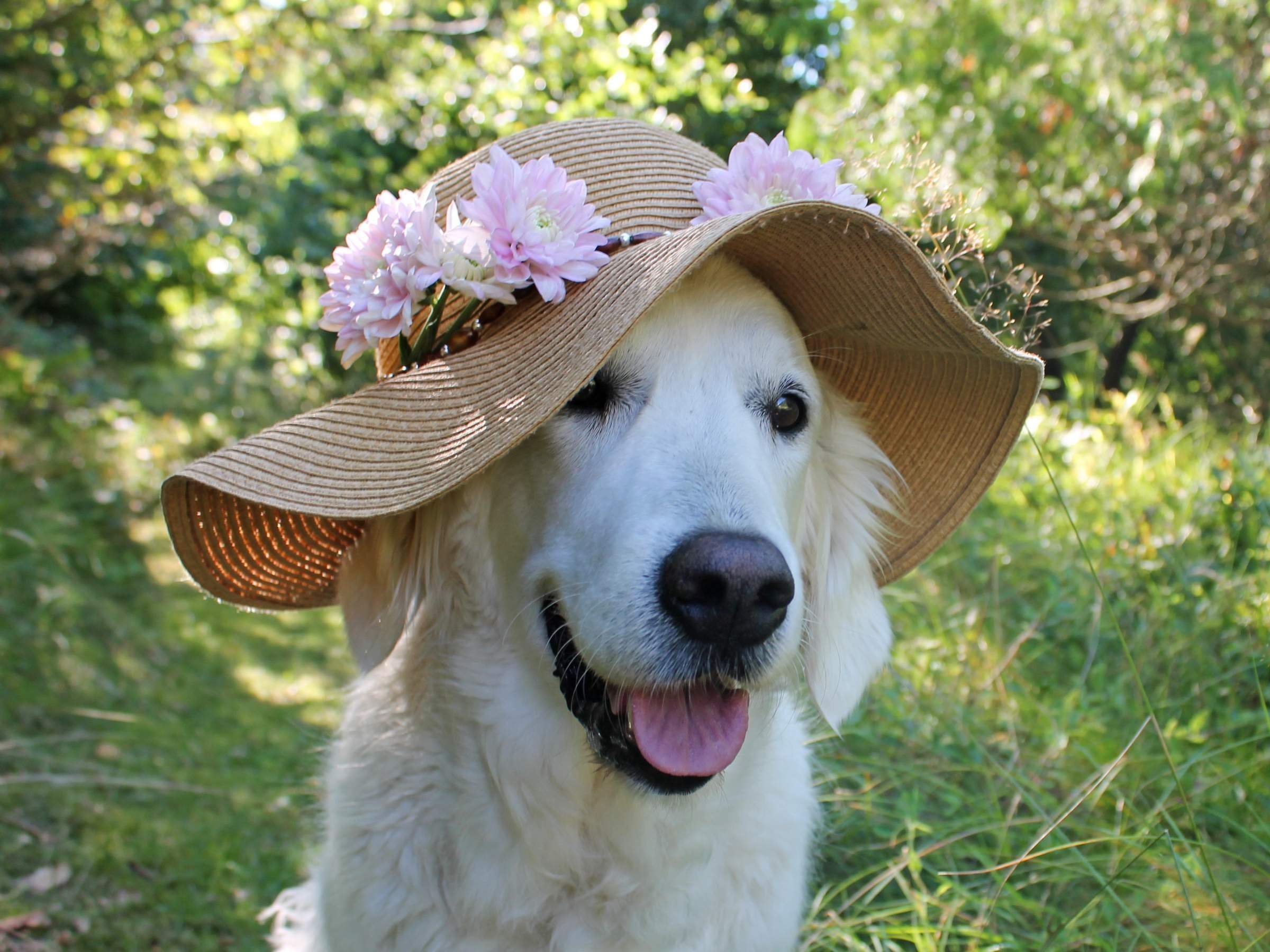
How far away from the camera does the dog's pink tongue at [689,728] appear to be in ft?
6.21

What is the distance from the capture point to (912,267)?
1.82m

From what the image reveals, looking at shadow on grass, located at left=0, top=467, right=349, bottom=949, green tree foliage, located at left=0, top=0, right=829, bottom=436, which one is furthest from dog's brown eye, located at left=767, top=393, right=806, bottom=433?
green tree foliage, located at left=0, top=0, right=829, bottom=436

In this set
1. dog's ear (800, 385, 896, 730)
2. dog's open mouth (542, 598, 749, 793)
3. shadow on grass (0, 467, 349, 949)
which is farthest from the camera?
shadow on grass (0, 467, 349, 949)

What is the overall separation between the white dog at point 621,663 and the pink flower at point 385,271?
1.15 feet

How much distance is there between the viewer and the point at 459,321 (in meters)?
1.98

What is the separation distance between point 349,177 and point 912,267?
19.1 feet

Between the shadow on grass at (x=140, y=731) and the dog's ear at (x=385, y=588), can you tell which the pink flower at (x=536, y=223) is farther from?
the shadow on grass at (x=140, y=731)

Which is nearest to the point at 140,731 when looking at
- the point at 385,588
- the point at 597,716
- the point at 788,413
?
the point at 385,588

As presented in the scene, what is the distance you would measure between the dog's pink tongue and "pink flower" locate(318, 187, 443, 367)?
0.85 metres

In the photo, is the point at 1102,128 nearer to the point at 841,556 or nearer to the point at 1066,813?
the point at 841,556

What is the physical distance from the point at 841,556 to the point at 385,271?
48.6 inches

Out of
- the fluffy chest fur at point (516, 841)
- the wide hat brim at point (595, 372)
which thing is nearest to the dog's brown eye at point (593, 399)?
the wide hat brim at point (595, 372)

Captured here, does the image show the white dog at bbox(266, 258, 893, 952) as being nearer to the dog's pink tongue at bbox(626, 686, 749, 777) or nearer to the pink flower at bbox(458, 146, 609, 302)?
the dog's pink tongue at bbox(626, 686, 749, 777)

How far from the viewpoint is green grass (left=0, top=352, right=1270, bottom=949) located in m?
2.59
